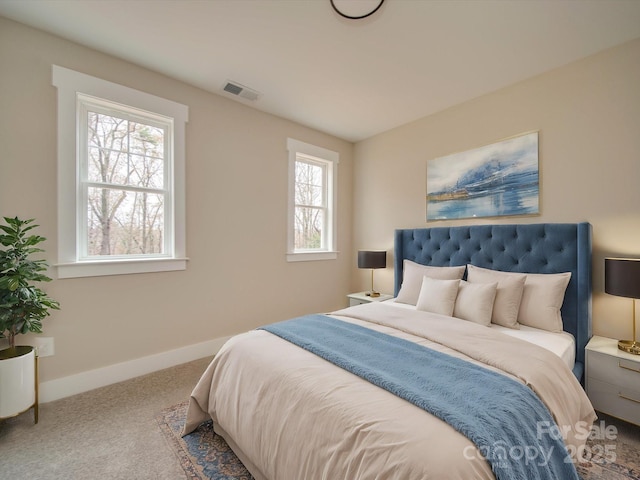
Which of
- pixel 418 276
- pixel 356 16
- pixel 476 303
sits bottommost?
pixel 476 303

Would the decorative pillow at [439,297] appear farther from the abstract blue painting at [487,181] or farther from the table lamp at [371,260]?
the table lamp at [371,260]

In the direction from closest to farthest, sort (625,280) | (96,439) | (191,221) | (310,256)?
(96,439) < (625,280) < (191,221) < (310,256)

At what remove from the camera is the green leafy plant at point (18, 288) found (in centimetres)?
175

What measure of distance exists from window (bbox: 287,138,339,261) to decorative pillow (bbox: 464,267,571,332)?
7.83 ft

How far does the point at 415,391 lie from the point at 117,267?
8.18 feet

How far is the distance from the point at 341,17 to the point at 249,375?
2.36 meters

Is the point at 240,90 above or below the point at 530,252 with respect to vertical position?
above

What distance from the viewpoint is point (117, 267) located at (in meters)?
2.42

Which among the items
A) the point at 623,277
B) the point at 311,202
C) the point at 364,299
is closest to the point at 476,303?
the point at 623,277

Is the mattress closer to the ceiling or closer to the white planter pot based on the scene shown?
the ceiling

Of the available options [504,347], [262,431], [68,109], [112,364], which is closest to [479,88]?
[504,347]

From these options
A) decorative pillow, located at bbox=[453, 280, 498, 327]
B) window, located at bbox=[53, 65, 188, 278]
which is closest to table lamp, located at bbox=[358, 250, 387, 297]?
decorative pillow, located at bbox=[453, 280, 498, 327]

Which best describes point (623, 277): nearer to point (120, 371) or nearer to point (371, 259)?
point (371, 259)

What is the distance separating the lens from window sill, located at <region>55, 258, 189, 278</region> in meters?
2.21
